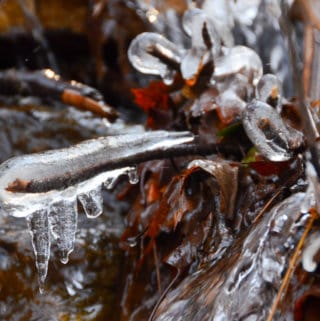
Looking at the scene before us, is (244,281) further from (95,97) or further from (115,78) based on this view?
(115,78)

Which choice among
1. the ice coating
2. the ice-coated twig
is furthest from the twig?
the ice-coated twig

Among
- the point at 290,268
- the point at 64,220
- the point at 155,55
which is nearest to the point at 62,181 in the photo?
the point at 64,220

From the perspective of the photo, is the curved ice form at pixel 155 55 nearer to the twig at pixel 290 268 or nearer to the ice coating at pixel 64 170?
the ice coating at pixel 64 170

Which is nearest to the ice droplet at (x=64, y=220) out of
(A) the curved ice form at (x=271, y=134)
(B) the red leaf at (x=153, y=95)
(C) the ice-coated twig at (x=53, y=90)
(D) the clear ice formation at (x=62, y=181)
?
(D) the clear ice formation at (x=62, y=181)

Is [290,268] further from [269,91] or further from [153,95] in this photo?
[153,95]

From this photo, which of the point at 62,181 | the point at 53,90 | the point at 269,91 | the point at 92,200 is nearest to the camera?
the point at 62,181
